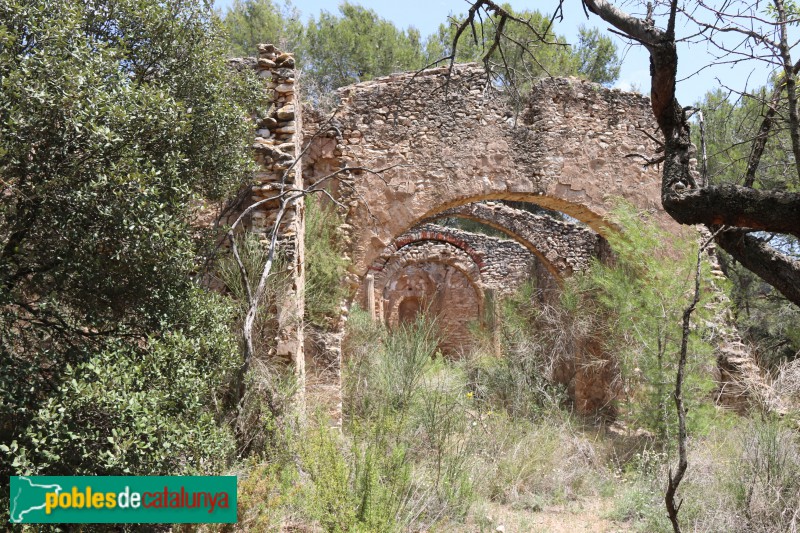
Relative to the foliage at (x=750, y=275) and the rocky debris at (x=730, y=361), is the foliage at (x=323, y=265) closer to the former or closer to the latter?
the rocky debris at (x=730, y=361)

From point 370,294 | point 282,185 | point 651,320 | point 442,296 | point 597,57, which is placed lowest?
point 651,320

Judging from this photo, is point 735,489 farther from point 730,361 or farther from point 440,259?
point 440,259

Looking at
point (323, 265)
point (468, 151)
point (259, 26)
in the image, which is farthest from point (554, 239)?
point (259, 26)

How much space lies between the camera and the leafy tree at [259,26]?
15.3m

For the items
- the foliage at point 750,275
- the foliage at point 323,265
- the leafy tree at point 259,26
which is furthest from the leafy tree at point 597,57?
the foliage at point 323,265

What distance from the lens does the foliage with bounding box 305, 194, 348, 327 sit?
6.51m

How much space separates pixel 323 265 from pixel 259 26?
36.2 ft

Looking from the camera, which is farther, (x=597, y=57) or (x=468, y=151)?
(x=597, y=57)

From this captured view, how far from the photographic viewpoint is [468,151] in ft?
24.1

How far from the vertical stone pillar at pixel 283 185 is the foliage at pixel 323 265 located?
0.27 meters

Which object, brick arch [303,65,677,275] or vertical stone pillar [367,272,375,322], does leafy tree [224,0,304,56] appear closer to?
vertical stone pillar [367,272,375,322]

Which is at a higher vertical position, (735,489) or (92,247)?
(92,247)

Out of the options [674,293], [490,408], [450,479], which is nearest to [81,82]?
[450,479]

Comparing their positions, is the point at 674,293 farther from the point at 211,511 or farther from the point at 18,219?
the point at 18,219
